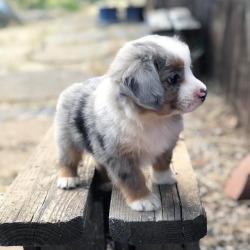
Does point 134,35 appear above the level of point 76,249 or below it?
below

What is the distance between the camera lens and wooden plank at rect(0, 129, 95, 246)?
2191 millimetres

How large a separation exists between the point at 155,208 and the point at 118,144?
33cm

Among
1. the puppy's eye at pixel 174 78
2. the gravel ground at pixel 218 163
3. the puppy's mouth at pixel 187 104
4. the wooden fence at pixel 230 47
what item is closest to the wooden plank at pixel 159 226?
the puppy's mouth at pixel 187 104

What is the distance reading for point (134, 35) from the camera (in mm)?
10781

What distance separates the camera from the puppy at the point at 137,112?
215cm

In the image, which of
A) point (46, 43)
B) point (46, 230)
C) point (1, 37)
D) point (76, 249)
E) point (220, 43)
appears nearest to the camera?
point (46, 230)

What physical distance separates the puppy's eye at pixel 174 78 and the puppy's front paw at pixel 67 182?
2.47 feet

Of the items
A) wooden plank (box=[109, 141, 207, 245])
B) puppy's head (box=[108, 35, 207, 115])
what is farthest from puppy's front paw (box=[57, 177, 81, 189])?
puppy's head (box=[108, 35, 207, 115])

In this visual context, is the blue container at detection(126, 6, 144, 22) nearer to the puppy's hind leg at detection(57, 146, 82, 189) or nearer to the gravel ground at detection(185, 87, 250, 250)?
the gravel ground at detection(185, 87, 250, 250)

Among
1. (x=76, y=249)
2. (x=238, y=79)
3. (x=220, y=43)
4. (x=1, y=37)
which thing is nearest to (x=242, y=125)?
(x=238, y=79)

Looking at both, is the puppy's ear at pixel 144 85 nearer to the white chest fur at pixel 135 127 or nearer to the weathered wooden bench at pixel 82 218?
the white chest fur at pixel 135 127

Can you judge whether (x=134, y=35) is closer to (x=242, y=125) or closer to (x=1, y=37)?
(x=1, y=37)

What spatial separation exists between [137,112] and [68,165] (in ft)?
1.99

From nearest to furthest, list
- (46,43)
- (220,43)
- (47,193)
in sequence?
1. (47,193)
2. (220,43)
3. (46,43)
